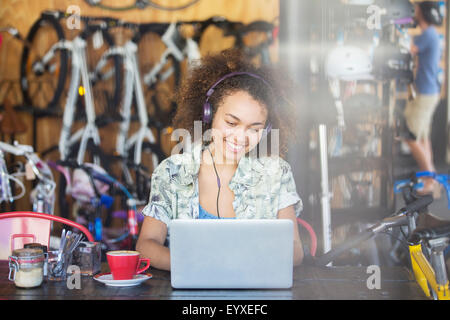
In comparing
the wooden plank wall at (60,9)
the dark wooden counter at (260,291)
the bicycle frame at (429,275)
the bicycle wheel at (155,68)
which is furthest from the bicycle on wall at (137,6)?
the bicycle frame at (429,275)

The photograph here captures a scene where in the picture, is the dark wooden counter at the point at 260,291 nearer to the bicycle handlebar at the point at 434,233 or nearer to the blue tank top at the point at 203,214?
the bicycle handlebar at the point at 434,233

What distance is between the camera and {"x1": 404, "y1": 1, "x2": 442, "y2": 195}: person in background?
3.11 m

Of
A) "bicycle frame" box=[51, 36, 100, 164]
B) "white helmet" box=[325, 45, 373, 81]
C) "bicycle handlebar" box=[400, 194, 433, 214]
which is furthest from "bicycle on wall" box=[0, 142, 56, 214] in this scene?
"bicycle handlebar" box=[400, 194, 433, 214]

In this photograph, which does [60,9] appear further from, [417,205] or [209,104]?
[417,205]

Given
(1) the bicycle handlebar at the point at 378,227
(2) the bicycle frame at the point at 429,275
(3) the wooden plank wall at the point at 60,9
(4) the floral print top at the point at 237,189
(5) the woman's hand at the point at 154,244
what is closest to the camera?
(2) the bicycle frame at the point at 429,275

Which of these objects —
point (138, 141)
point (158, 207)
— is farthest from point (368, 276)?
Result: point (138, 141)

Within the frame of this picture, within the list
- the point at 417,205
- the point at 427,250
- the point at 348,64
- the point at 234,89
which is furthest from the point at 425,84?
the point at 427,250

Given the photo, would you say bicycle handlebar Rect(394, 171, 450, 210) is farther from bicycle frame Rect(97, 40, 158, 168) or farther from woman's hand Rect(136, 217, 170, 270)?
woman's hand Rect(136, 217, 170, 270)

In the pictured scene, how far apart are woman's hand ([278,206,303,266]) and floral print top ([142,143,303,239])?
2 centimetres

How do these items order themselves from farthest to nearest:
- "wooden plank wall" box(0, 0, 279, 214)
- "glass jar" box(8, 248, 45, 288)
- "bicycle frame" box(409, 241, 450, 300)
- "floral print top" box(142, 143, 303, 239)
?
"wooden plank wall" box(0, 0, 279, 214)
"floral print top" box(142, 143, 303, 239)
"glass jar" box(8, 248, 45, 288)
"bicycle frame" box(409, 241, 450, 300)

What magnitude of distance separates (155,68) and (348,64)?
1148 millimetres

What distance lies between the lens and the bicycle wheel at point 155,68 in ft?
11.1

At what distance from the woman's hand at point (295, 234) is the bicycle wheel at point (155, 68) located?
1.46 meters

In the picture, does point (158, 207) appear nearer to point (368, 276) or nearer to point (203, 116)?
point (203, 116)
